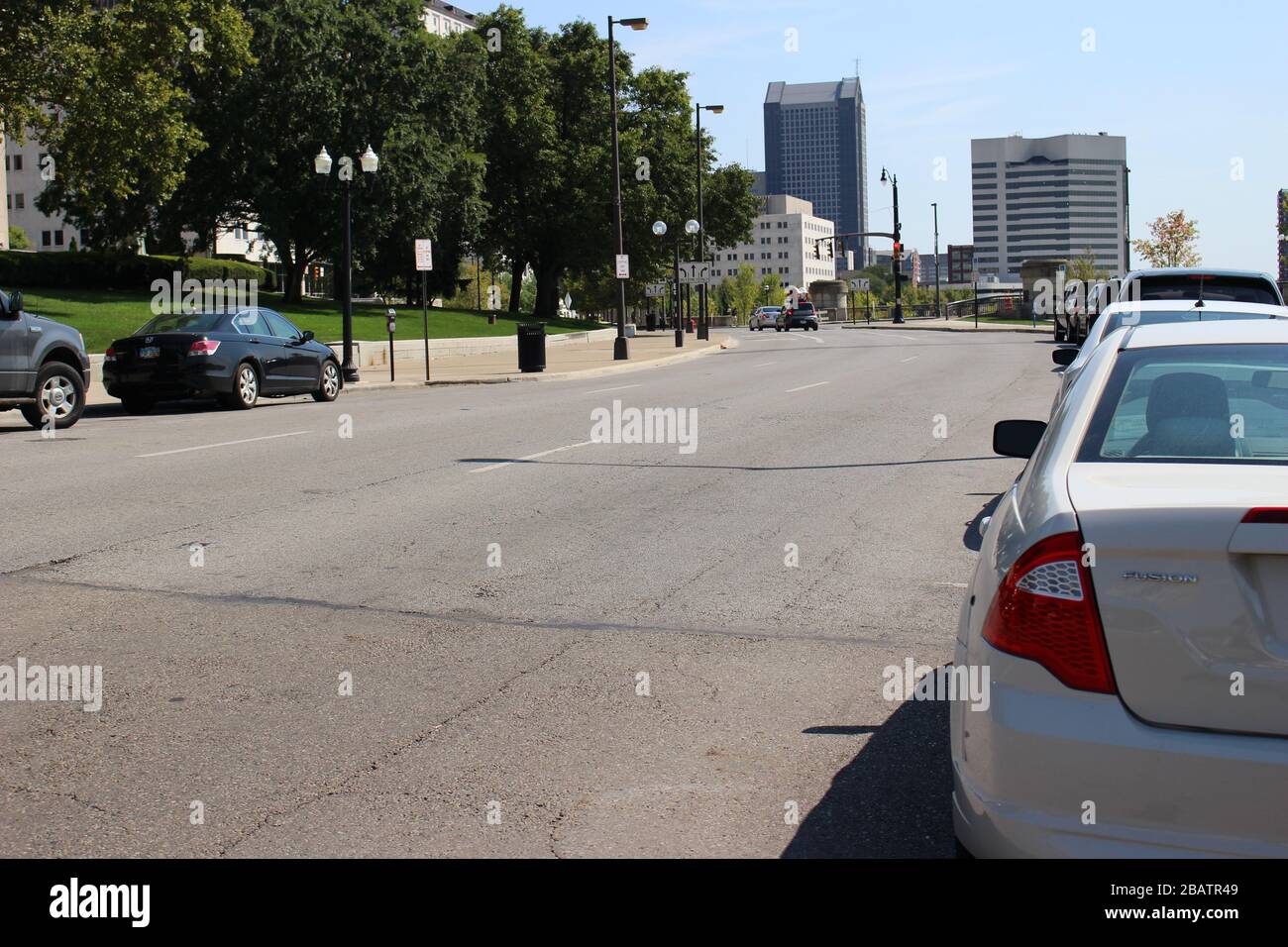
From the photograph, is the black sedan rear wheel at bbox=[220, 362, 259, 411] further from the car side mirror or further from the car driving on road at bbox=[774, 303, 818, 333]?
the car driving on road at bbox=[774, 303, 818, 333]

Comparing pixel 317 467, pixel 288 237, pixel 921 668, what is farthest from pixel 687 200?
pixel 921 668

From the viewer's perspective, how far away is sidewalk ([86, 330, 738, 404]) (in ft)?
98.9

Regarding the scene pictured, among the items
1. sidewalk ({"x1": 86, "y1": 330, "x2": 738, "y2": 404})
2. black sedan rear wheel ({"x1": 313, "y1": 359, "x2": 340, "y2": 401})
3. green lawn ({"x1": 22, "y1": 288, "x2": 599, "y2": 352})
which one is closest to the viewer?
black sedan rear wheel ({"x1": 313, "y1": 359, "x2": 340, "y2": 401})

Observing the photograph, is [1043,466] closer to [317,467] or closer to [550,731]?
[550,731]

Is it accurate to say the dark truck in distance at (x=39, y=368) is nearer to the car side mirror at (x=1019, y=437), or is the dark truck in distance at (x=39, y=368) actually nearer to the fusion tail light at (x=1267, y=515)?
the car side mirror at (x=1019, y=437)

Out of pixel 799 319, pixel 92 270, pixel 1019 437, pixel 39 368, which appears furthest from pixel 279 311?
pixel 1019 437

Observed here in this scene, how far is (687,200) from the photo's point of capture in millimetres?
78062

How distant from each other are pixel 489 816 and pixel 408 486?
8.20m

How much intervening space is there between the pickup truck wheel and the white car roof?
1651cm

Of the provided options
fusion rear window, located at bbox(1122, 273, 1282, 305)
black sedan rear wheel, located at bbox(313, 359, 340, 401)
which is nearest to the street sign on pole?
black sedan rear wheel, located at bbox(313, 359, 340, 401)

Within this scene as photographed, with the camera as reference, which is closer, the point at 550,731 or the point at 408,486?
the point at 550,731

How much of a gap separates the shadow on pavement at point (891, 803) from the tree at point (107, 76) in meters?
36.8

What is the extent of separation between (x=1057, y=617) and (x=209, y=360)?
65.2 feet

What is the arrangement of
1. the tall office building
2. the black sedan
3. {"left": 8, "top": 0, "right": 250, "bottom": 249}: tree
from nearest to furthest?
the black sedan
{"left": 8, "top": 0, "right": 250, "bottom": 249}: tree
the tall office building
